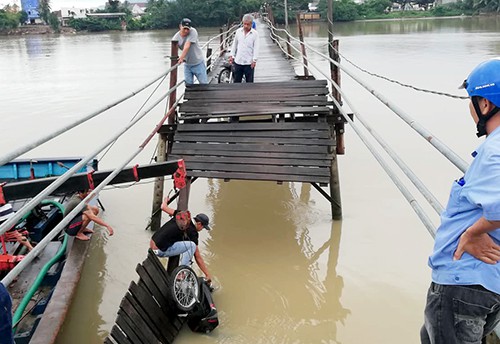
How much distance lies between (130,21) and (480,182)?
78463mm

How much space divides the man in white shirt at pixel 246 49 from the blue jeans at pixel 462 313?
770cm

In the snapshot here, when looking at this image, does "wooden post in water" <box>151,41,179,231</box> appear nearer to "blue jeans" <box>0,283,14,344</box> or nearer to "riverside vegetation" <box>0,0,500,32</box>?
"blue jeans" <box>0,283,14,344</box>

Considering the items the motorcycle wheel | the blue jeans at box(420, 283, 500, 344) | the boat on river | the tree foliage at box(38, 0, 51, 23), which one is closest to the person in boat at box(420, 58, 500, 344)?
the blue jeans at box(420, 283, 500, 344)

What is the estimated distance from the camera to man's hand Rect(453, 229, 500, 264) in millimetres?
1771

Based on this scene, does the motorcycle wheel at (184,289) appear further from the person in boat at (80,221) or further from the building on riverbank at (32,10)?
the building on riverbank at (32,10)

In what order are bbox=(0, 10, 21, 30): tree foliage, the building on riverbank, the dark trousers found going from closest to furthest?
1. the dark trousers
2. bbox=(0, 10, 21, 30): tree foliage
3. the building on riverbank

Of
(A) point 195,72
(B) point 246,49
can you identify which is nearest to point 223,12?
(B) point 246,49

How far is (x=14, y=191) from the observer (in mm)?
4215

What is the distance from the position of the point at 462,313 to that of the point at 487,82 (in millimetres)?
930

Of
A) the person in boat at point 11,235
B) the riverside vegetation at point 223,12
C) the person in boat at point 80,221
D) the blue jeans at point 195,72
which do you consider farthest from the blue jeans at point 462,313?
the riverside vegetation at point 223,12

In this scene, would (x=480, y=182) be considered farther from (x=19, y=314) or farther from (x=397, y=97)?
(x=397, y=97)

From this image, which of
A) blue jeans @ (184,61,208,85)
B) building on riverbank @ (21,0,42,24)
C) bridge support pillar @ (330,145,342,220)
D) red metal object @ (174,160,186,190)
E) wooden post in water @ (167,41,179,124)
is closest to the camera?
red metal object @ (174,160,186,190)

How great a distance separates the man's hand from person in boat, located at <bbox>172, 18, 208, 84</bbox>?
6291mm

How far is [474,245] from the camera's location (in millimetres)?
1804
